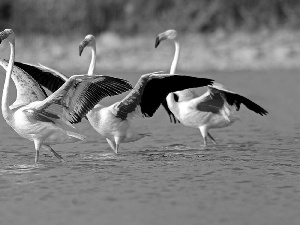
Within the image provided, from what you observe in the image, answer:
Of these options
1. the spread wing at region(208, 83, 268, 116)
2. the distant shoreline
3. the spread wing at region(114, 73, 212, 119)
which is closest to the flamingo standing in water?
the spread wing at region(114, 73, 212, 119)

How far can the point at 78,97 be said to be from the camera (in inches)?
391

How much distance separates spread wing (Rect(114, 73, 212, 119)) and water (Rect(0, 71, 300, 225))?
1.90 ft

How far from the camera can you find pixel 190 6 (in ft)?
82.8

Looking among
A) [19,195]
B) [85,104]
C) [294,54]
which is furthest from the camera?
[294,54]

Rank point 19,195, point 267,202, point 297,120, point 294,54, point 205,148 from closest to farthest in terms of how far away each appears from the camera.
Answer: point 267,202
point 19,195
point 205,148
point 297,120
point 294,54

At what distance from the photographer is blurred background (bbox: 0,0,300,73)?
2278 cm

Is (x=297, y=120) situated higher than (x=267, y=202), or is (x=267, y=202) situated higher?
(x=297, y=120)

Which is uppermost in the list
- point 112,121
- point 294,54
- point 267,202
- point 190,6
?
point 190,6

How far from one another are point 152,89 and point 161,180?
1.44 m

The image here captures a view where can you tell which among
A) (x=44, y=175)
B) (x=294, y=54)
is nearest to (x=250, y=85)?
(x=294, y=54)

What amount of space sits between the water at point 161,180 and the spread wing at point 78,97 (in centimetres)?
57

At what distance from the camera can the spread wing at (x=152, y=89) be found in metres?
9.82

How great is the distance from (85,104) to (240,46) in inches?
532

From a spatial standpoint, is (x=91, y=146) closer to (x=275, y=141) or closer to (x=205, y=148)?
(x=205, y=148)
